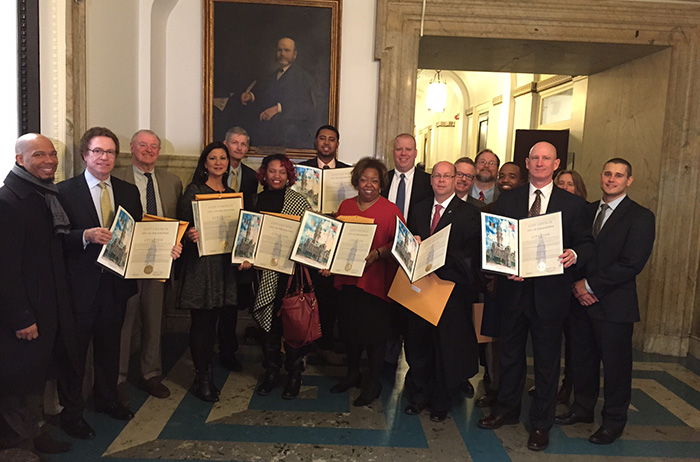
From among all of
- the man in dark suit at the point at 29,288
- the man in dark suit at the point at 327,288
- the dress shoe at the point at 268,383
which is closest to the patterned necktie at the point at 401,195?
the man in dark suit at the point at 327,288

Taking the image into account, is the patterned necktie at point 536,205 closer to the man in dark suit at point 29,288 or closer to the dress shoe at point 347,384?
the dress shoe at point 347,384

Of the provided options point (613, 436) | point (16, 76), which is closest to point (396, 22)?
point (16, 76)

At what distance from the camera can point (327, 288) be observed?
418cm

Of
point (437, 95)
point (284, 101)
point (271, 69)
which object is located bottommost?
point (284, 101)

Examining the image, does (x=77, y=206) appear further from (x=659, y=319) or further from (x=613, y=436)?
(x=659, y=319)

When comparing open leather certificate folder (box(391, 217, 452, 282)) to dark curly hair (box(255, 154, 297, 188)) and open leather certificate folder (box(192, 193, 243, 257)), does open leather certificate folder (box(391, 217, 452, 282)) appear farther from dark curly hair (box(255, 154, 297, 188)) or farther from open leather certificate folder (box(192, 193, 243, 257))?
open leather certificate folder (box(192, 193, 243, 257))

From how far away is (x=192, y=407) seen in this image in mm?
3814

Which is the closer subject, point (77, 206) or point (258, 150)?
point (77, 206)

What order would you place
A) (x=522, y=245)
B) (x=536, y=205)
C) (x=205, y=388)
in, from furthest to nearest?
(x=205, y=388) → (x=536, y=205) → (x=522, y=245)

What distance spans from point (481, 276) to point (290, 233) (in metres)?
1.33

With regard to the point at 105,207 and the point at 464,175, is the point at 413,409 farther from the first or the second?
the point at 105,207

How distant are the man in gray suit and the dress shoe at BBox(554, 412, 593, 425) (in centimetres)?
285

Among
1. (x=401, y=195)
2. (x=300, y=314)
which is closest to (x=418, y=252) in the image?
(x=300, y=314)

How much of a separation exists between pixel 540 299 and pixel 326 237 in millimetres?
1404
